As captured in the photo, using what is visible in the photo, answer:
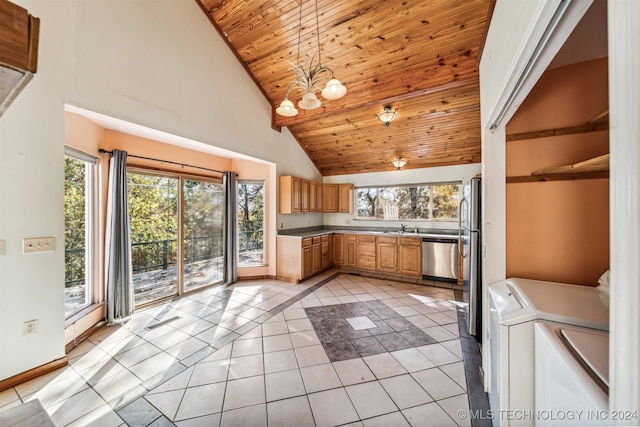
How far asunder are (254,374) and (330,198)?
441cm

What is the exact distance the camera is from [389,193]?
5.65 metres

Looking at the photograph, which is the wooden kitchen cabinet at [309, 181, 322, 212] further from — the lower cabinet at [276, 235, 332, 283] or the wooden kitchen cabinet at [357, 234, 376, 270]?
the wooden kitchen cabinet at [357, 234, 376, 270]

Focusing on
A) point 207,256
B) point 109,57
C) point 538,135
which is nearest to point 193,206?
point 207,256

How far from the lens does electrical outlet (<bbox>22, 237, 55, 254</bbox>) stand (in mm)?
1863

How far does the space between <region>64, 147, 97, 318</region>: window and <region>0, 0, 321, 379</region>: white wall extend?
1.94 feet

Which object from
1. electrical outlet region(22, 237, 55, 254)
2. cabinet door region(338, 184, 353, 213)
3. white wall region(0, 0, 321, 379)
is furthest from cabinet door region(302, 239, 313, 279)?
electrical outlet region(22, 237, 55, 254)

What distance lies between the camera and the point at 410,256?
187 inches

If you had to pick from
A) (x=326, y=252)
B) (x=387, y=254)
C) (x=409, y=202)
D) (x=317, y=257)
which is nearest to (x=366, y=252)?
(x=387, y=254)

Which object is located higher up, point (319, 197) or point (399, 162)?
point (399, 162)

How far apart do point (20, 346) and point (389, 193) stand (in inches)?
226

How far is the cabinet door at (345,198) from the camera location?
5832mm

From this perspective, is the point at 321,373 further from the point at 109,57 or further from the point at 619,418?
the point at 109,57

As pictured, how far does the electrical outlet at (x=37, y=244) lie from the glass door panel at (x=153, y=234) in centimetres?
123

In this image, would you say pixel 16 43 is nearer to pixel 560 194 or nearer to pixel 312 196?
pixel 560 194
